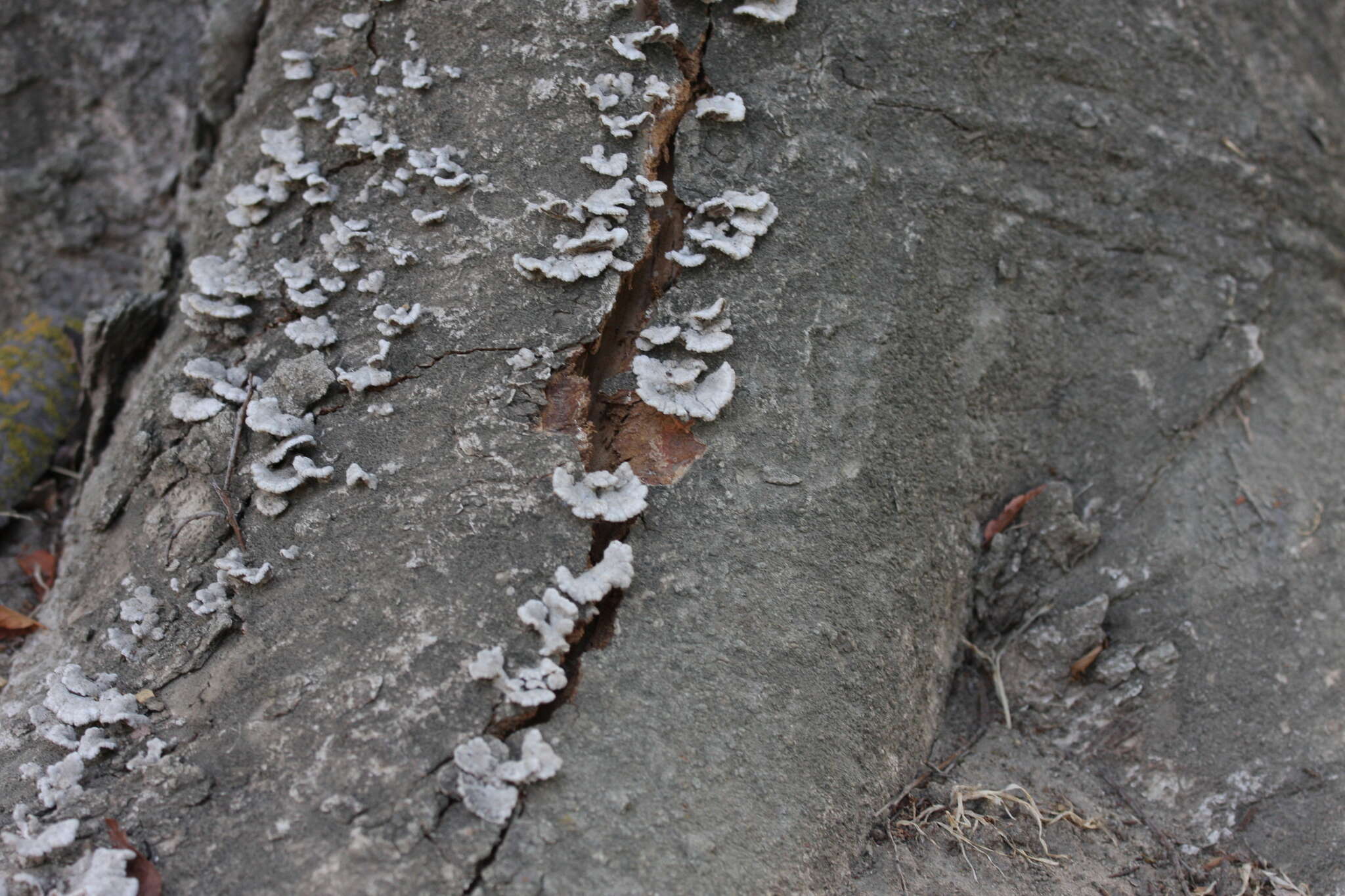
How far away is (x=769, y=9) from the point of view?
2496 mm

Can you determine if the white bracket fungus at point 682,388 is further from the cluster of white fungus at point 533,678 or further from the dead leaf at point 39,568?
the dead leaf at point 39,568

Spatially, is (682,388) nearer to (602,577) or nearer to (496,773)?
(602,577)

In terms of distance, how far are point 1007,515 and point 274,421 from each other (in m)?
2.05

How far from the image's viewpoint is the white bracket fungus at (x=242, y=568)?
85.8 inches

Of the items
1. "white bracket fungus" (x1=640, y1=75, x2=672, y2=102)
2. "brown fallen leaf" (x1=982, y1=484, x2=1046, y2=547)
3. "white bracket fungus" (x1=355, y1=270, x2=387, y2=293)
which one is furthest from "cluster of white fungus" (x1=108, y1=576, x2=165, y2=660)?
"brown fallen leaf" (x1=982, y1=484, x2=1046, y2=547)

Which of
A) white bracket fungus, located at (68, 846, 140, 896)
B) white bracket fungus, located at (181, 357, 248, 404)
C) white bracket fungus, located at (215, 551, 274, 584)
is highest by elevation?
white bracket fungus, located at (181, 357, 248, 404)

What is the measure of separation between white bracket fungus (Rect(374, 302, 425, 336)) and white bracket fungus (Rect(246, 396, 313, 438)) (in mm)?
305

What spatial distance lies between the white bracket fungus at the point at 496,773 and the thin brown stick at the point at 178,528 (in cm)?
96

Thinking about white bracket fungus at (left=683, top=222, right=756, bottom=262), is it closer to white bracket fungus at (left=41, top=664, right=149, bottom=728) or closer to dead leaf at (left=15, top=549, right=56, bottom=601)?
white bracket fungus at (left=41, top=664, right=149, bottom=728)

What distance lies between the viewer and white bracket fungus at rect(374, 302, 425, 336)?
2359 millimetres

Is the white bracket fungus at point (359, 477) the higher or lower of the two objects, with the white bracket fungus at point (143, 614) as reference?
higher

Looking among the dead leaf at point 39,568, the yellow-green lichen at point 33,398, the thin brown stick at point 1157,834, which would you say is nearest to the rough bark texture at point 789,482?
the thin brown stick at point 1157,834

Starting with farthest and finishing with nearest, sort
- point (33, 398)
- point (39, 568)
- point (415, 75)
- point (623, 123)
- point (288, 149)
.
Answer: point (33, 398)
point (39, 568)
point (288, 149)
point (415, 75)
point (623, 123)

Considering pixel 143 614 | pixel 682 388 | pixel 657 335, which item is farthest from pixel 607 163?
pixel 143 614
